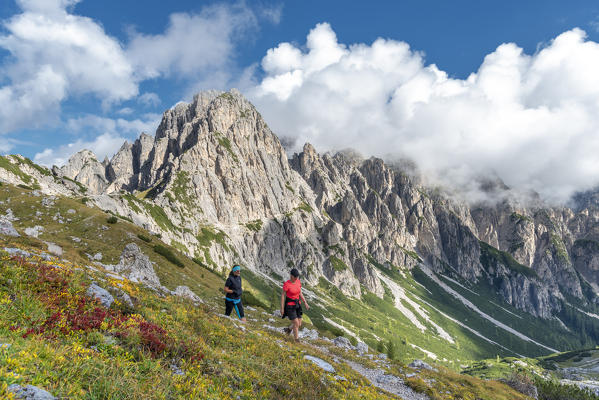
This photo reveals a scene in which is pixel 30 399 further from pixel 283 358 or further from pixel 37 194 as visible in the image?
pixel 37 194

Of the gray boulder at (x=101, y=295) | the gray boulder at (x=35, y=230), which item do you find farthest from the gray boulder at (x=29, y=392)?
the gray boulder at (x=35, y=230)

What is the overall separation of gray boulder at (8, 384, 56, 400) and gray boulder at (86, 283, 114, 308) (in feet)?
23.0

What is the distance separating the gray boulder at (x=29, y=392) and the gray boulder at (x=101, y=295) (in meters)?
7.01

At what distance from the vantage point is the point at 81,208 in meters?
61.1

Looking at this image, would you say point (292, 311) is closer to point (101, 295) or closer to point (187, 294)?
point (101, 295)

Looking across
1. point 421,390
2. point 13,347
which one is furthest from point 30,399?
point 421,390

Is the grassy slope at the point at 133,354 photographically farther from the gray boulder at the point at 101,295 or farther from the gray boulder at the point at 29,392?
the gray boulder at the point at 101,295

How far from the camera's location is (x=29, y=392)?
5.43 m

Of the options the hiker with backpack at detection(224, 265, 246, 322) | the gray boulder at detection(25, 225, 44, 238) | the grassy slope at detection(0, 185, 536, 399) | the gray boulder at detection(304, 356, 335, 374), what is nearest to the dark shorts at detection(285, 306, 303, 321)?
the grassy slope at detection(0, 185, 536, 399)

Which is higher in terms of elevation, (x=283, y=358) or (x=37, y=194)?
(x=37, y=194)

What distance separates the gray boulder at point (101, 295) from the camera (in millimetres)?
12117

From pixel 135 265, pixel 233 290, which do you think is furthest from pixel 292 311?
pixel 135 265

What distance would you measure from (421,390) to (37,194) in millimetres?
82928

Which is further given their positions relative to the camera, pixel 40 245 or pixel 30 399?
pixel 40 245
